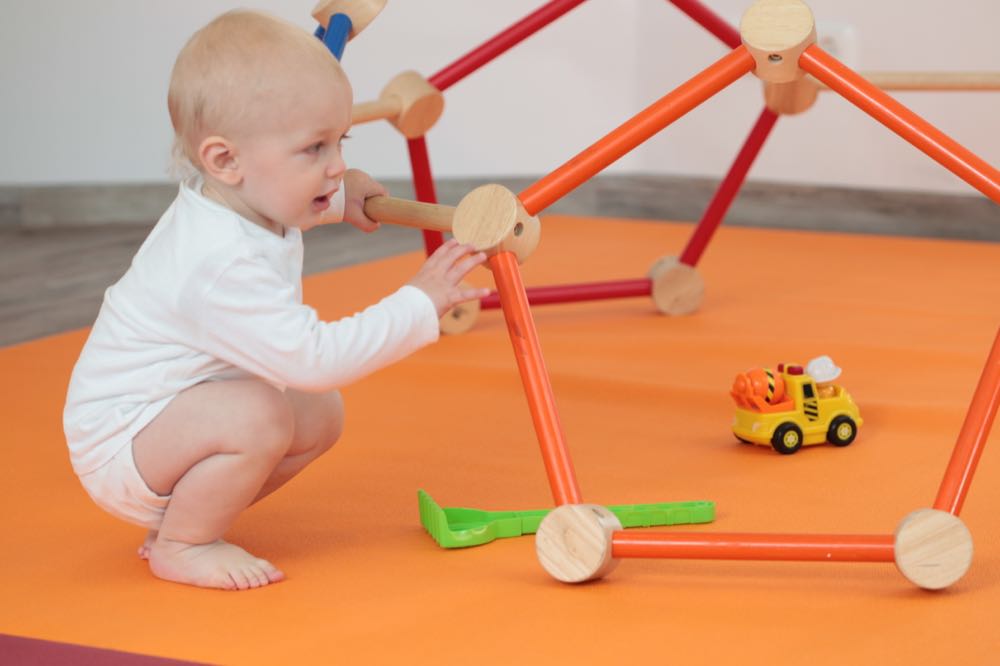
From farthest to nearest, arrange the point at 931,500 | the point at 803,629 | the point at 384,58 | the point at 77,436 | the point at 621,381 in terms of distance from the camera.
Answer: the point at 384,58 → the point at 621,381 → the point at 931,500 → the point at 77,436 → the point at 803,629

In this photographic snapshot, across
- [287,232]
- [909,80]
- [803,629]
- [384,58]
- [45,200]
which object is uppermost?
[384,58]

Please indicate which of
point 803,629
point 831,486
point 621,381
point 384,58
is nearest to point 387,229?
point 384,58

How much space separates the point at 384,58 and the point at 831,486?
187cm

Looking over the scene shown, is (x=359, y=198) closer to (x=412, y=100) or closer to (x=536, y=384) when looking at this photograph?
(x=536, y=384)

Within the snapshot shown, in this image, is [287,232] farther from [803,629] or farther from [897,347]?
[897,347]

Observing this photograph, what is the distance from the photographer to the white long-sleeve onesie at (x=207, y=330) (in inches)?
36.0

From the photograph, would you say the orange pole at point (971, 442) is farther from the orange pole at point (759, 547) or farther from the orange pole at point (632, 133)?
the orange pole at point (632, 133)

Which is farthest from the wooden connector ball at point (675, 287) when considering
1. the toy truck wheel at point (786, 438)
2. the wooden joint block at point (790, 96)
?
the toy truck wheel at point (786, 438)

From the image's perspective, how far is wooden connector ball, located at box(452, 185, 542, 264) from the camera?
0.98 metres

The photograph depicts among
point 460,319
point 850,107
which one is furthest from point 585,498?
point 850,107

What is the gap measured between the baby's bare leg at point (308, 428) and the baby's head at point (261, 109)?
15cm

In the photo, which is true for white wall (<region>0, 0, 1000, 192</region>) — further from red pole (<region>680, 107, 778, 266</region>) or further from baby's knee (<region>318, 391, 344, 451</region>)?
baby's knee (<region>318, 391, 344, 451</region>)

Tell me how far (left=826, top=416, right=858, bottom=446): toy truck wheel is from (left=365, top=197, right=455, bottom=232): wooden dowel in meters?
0.45

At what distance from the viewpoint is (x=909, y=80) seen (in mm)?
1608
